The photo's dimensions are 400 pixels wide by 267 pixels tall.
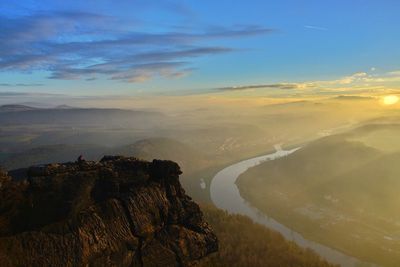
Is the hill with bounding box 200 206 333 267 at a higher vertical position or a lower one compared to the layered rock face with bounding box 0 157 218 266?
lower

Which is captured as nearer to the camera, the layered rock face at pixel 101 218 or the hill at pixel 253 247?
the layered rock face at pixel 101 218

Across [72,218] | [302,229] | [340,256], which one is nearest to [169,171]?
[72,218]

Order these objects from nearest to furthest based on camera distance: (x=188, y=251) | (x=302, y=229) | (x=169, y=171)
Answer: (x=188, y=251) → (x=169, y=171) → (x=302, y=229)

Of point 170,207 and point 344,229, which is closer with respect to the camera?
point 170,207

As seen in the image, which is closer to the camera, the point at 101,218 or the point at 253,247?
the point at 101,218

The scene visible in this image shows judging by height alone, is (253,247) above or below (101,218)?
below

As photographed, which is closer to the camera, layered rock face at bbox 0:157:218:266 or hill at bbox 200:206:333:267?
layered rock face at bbox 0:157:218:266

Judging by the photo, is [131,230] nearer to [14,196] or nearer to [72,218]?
[72,218]

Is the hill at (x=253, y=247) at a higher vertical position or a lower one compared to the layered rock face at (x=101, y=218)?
lower
